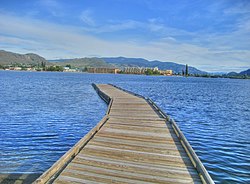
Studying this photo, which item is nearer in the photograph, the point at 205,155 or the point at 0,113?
the point at 205,155

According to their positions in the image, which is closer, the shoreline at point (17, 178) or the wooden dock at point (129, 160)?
the wooden dock at point (129, 160)

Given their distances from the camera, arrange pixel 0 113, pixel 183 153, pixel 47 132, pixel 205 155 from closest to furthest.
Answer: pixel 183 153 < pixel 205 155 < pixel 47 132 < pixel 0 113

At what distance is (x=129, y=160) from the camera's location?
6926mm

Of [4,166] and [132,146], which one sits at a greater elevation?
[132,146]

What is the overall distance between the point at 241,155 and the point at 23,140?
35.6 feet

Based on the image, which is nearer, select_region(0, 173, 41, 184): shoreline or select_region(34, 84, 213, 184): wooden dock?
select_region(34, 84, 213, 184): wooden dock

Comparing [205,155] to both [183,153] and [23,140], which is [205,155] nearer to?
[183,153]

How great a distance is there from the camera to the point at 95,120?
706 inches

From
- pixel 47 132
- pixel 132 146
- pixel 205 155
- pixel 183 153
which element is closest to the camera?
pixel 183 153

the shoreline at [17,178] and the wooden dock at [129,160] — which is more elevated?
the wooden dock at [129,160]

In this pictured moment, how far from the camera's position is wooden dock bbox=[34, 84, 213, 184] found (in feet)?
18.7

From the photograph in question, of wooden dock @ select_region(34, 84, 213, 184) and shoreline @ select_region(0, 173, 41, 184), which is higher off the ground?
wooden dock @ select_region(34, 84, 213, 184)

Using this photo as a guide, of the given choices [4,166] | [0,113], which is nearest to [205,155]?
[4,166]

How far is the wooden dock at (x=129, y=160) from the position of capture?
18.7ft
